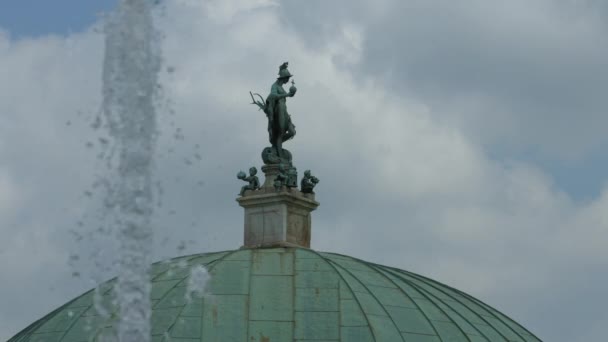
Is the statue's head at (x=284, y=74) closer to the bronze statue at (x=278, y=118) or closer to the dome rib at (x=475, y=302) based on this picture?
the bronze statue at (x=278, y=118)

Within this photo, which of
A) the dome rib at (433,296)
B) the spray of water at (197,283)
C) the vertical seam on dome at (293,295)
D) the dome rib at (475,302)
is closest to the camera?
the vertical seam on dome at (293,295)

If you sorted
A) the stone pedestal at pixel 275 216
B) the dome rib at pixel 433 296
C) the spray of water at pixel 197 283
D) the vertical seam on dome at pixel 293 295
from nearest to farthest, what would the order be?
the vertical seam on dome at pixel 293 295
the spray of water at pixel 197 283
the dome rib at pixel 433 296
the stone pedestal at pixel 275 216

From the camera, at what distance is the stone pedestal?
5575 cm

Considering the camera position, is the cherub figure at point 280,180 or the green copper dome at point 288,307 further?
the cherub figure at point 280,180

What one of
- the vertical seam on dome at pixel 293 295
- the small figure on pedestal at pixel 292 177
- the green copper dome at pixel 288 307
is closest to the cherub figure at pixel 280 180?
the small figure on pedestal at pixel 292 177

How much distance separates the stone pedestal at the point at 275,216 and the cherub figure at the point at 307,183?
0.71 ft

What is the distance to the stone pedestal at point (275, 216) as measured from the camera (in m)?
55.8

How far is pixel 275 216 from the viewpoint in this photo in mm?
55938

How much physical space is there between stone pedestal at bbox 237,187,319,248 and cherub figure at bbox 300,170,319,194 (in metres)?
0.22

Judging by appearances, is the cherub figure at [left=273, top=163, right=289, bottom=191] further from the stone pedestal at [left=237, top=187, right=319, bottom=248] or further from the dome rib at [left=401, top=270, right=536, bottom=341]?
the dome rib at [left=401, top=270, right=536, bottom=341]

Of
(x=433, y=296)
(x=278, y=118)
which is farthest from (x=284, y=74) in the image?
(x=433, y=296)

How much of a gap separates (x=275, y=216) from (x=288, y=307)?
17.9 feet

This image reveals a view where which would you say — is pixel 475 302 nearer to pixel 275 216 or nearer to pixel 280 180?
pixel 275 216

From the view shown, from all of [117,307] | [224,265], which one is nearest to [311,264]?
[224,265]
